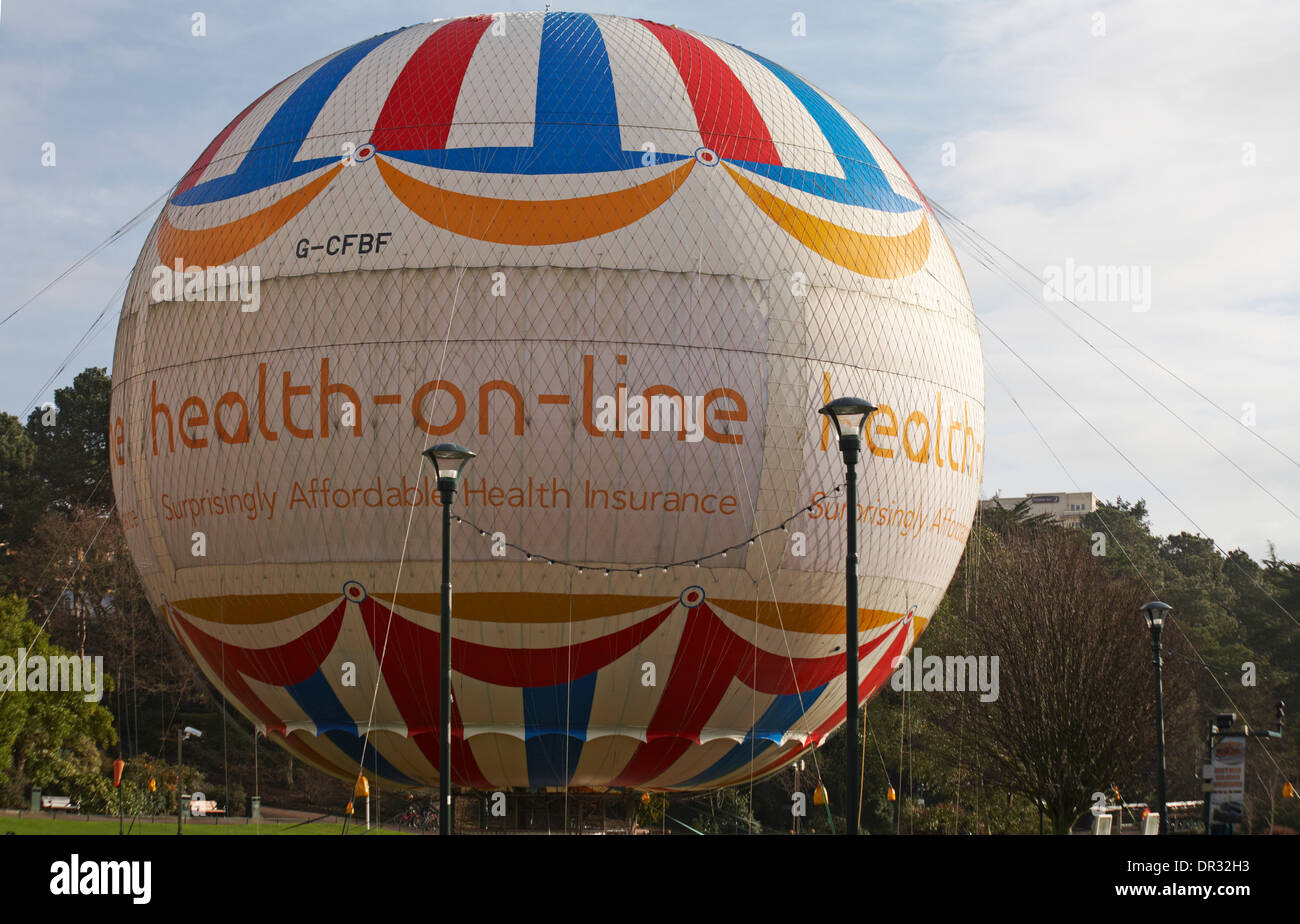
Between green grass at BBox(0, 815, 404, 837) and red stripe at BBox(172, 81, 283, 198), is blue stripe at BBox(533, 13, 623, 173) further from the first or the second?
green grass at BBox(0, 815, 404, 837)

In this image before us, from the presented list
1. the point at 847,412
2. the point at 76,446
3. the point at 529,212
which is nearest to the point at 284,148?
the point at 529,212

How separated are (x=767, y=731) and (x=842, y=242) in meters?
6.57

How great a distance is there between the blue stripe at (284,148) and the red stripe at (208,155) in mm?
275

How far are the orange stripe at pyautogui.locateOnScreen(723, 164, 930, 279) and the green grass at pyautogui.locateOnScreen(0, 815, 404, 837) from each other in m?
17.7

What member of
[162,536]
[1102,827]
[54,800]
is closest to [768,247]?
[162,536]

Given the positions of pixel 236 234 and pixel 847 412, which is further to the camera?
pixel 236 234

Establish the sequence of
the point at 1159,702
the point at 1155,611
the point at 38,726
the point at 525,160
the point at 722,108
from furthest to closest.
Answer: the point at 38,726 < the point at 1155,611 < the point at 1159,702 < the point at 722,108 < the point at 525,160

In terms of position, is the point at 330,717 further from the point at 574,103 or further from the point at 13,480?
the point at 13,480

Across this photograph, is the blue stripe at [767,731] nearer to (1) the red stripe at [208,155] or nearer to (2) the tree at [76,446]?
(1) the red stripe at [208,155]

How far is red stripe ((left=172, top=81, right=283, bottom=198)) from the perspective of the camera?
20609 mm

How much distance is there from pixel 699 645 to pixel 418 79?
26.6ft

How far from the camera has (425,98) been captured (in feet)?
61.4
